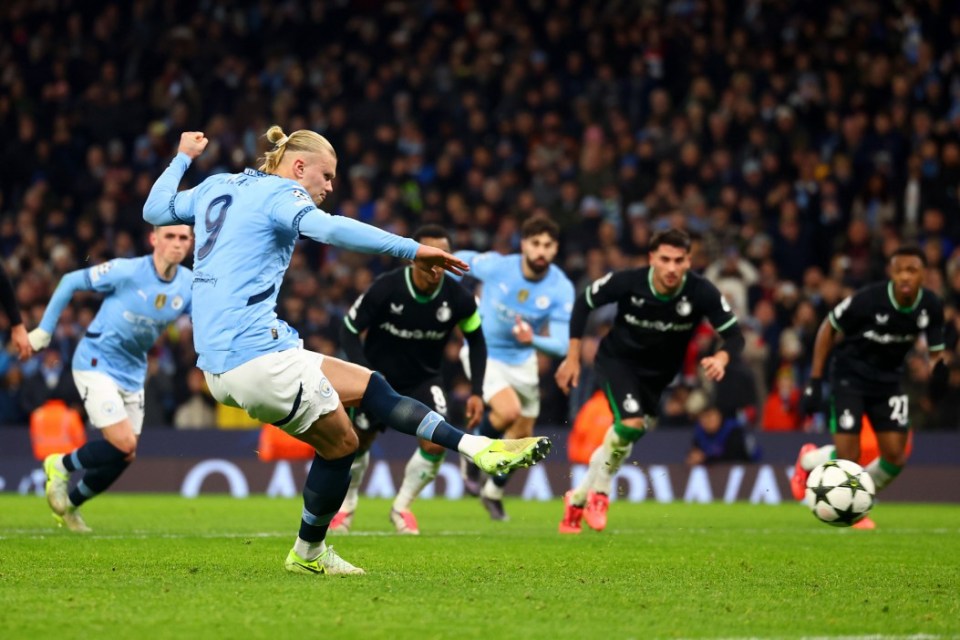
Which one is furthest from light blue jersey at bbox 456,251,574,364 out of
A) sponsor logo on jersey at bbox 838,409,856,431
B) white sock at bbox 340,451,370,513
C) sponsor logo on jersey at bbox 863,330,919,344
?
sponsor logo on jersey at bbox 863,330,919,344

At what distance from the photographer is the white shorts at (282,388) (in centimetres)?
698

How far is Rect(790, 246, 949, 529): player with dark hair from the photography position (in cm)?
1230

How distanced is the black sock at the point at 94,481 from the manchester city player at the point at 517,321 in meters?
3.69

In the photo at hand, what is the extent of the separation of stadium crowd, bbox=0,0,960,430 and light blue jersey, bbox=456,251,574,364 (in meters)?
4.33

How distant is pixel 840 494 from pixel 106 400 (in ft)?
18.4

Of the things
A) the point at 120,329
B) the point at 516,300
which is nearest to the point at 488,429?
the point at 516,300

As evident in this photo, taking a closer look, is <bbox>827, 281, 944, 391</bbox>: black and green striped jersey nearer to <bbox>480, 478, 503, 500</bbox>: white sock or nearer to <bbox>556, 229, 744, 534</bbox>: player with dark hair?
<bbox>556, 229, 744, 534</bbox>: player with dark hair

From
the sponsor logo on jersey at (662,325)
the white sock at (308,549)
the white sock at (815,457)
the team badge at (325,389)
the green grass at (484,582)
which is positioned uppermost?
the sponsor logo on jersey at (662,325)

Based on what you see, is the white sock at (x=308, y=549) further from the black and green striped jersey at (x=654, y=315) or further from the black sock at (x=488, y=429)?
the black sock at (x=488, y=429)

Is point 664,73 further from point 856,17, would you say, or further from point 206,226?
point 206,226

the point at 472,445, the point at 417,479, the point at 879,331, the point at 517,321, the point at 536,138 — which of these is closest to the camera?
the point at 472,445

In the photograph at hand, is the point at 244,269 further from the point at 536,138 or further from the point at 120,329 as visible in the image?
the point at 536,138

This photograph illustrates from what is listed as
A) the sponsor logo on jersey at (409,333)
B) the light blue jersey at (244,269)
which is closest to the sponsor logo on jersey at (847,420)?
the sponsor logo on jersey at (409,333)

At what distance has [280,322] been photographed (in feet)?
23.6
